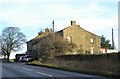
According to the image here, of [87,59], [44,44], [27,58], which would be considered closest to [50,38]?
[44,44]

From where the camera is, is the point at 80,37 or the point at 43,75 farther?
the point at 80,37

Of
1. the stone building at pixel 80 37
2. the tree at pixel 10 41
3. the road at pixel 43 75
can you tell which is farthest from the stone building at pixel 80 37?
the road at pixel 43 75

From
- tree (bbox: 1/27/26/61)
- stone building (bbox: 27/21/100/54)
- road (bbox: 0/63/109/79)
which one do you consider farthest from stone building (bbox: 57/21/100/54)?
road (bbox: 0/63/109/79)

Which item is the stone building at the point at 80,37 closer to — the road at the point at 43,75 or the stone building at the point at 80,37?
the stone building at the point at 80,37

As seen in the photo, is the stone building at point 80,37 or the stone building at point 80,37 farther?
the stone building at point 80,37

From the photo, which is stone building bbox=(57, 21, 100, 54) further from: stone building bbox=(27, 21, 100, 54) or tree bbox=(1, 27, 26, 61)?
tree bbox=(1, 27, 26, 61)

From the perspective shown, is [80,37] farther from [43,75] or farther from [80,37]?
[43,75]

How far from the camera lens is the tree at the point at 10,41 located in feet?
387

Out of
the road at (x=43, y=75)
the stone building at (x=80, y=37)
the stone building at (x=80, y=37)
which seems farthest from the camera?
the stone building at (x=80, y=37)

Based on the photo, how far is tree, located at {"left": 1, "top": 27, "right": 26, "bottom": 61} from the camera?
11781 cm

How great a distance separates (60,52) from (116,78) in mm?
45843

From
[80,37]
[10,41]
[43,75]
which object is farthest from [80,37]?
[43,75]

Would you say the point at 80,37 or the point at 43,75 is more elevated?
the point at 80,37

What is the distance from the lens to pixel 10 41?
118812mm
